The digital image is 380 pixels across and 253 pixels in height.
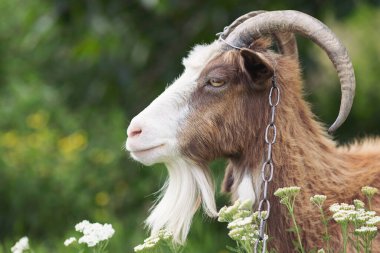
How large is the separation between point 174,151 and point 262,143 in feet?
1.49

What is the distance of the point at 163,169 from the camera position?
843 centimetres

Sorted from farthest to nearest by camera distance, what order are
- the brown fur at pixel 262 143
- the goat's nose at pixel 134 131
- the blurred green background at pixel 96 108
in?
the blurred green background at pixel 96 108 → the brown fur at pixel 262 143 → the goat's nose at pixel 134 131

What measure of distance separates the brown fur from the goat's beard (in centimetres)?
12

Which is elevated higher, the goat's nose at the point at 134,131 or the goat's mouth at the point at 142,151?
the goat's nose at the point at 134,131

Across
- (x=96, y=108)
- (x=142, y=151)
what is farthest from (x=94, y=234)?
(x=96, y=108)

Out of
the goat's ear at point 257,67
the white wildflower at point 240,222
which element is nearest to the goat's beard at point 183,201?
the goat's ear at point 257,67

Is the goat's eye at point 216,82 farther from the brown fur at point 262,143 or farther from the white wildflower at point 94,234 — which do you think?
the white wildflower at point 94,234

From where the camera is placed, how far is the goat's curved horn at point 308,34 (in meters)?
4.54

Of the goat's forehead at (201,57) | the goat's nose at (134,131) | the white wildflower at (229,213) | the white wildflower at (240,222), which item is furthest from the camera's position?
the goat's forehead at (201,57)

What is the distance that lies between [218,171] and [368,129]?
390 cm

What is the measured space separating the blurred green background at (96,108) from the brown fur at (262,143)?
2.47 meters

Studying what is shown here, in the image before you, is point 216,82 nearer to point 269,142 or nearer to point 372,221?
point 269,142

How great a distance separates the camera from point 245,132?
4699 mm

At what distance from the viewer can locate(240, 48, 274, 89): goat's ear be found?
180 inches
